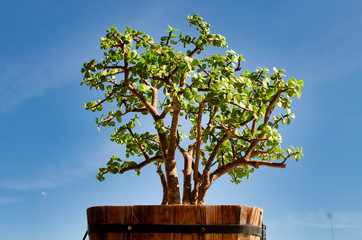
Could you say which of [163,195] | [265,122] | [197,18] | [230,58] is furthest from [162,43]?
[163,195]

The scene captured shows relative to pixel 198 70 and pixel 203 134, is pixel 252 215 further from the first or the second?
pixel 198 70

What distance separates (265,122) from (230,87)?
82 cm

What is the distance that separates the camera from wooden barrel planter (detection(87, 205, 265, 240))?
299cm

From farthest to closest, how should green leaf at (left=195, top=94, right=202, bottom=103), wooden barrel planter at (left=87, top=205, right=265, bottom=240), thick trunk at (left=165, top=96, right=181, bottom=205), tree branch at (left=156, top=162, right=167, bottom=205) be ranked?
1. tree branch at (left=156, top=162, right=167, bottom=205)
2. thick trunk at (left=165, top=96, right=181, bottom=205)
3. green leaf at (left=195, top=94, right=202, bottom=103)
4. wooden barrel planter at (left=87, top=205, right=265, bottom=240)

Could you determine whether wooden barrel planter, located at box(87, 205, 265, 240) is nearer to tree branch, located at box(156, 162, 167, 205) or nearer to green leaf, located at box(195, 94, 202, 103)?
green leaf, located at box(195, 94, 202, 103)

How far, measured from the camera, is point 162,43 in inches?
170

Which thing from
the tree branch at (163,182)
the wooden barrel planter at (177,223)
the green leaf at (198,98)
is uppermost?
the green leaf at (198,98)

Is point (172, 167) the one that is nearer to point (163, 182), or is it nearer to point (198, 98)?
point (163, 182)

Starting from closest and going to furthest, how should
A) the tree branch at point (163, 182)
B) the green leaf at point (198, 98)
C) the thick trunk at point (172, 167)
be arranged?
the green leaf at point (198, 98) < the thick trunk at point (172, 167) < the tree branch at point (163, 182)

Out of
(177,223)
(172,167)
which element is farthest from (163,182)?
(177,223)

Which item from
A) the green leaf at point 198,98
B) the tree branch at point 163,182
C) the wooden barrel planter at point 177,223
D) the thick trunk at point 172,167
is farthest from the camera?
the tree branch at point 163,182

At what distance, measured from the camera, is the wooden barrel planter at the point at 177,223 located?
2.99 metres

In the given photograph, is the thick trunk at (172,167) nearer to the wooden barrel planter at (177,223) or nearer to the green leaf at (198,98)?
the green leaf at (198,98)

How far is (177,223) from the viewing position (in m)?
3.01
